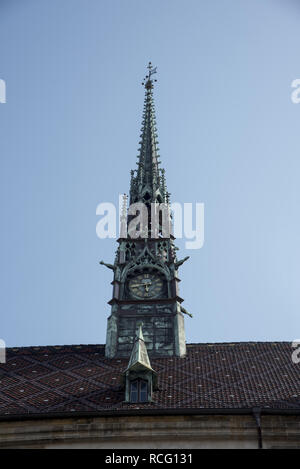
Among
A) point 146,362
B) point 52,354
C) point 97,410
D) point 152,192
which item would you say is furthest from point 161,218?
point 97,410

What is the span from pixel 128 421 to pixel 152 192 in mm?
15951

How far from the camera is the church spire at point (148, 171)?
104 feet

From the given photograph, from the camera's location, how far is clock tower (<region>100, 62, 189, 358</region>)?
24.3 metres

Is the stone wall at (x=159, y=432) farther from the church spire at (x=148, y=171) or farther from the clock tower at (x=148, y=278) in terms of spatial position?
the church spire at (x=148, y=171)

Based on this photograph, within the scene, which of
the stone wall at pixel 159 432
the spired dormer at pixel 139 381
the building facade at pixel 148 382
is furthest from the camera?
the spired dormer at pixel 139 381

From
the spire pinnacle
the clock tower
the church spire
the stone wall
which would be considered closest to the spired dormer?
the spire pinnacle

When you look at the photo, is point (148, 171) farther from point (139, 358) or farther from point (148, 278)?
point (139, 358)

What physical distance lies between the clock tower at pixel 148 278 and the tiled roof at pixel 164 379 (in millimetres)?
873

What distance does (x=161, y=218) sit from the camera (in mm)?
30750

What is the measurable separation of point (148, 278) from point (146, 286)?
590 mm

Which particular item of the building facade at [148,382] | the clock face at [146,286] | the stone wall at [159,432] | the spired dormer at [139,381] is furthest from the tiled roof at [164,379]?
the clock face at [146,286]

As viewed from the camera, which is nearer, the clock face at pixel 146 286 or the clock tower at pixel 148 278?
the clock tower at pixel 148 278

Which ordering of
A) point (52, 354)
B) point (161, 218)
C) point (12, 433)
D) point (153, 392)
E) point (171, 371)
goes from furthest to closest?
point (161, 218) < point (52, 354) < point (171, 371) < point (153, 392) < point (12, 433)

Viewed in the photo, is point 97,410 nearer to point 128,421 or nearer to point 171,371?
point 128,421
